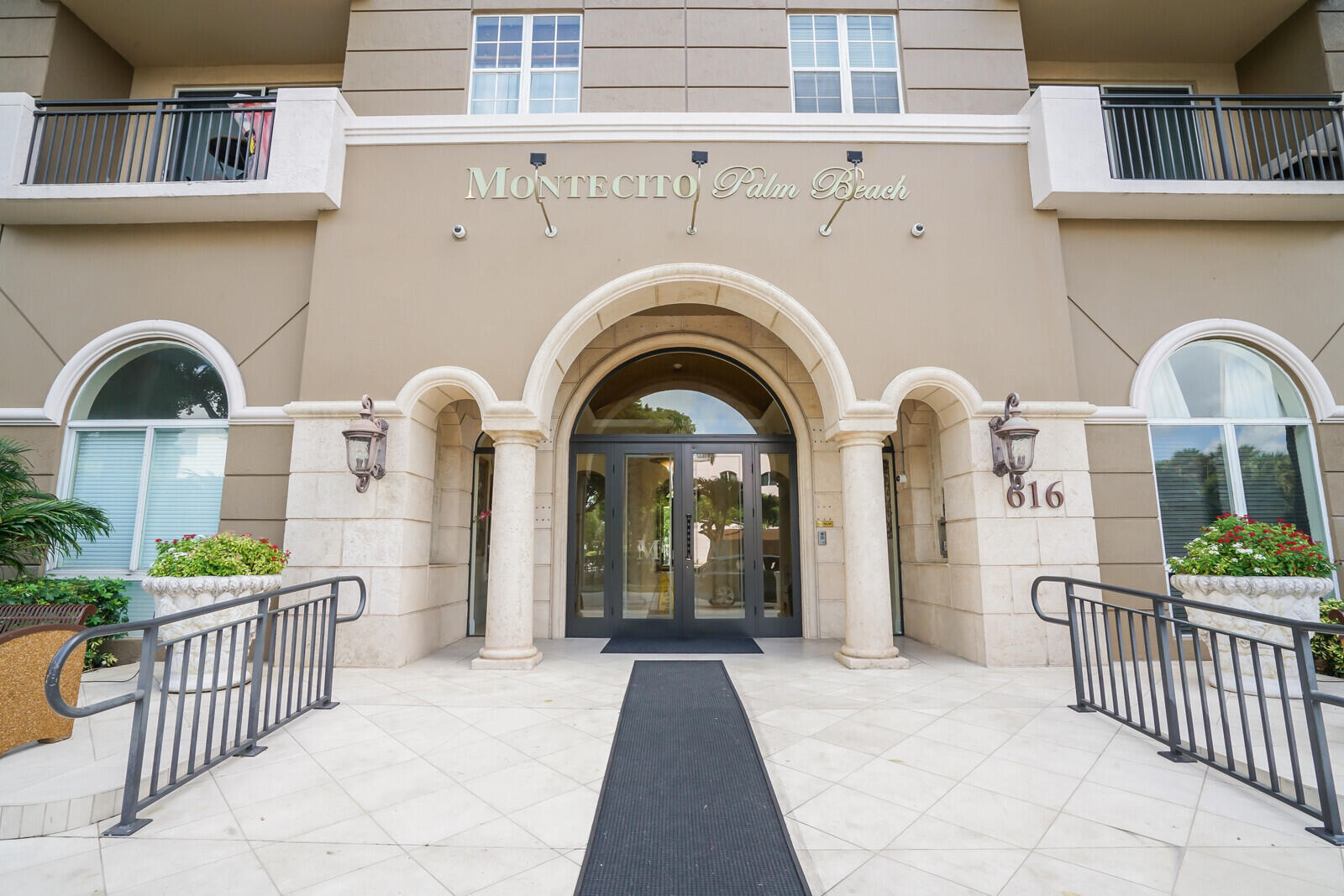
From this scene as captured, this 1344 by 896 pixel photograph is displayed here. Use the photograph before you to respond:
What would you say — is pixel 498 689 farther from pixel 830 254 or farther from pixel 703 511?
pixel 830 254

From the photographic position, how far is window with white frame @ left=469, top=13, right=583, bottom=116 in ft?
20.4

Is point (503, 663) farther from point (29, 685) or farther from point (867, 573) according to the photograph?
point (867, 573)

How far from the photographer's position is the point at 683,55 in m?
6.09

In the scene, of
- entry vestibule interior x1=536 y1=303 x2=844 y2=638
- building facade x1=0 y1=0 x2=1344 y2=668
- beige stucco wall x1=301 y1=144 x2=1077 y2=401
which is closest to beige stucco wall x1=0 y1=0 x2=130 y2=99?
building facade x1=0 y1=0 x2=1344 y2=668

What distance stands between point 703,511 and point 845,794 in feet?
13.9

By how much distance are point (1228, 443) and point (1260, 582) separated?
241 cm

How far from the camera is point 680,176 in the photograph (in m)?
5.70

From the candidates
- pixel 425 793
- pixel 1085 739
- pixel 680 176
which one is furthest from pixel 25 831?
pixel 680 176

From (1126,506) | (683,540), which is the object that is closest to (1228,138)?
(1126,506)

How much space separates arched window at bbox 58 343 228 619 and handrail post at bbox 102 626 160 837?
12.4 ft

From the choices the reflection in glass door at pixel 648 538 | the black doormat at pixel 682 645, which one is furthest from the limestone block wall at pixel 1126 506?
the reflection in glass door at pixel 648 538

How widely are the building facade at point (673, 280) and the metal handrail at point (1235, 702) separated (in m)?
1.10

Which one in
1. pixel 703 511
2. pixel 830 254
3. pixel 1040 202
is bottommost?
pixel 703 511

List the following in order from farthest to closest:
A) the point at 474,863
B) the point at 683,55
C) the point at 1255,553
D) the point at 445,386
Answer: the point at 683,55
the point at 445,386
the point at 1255,553
the point at 474,863
